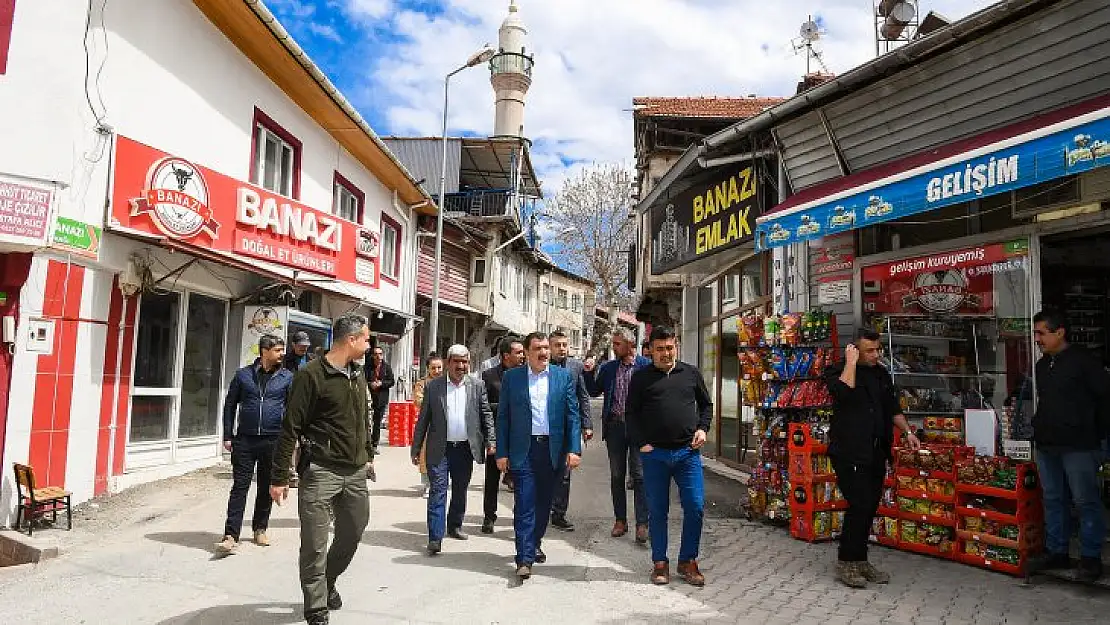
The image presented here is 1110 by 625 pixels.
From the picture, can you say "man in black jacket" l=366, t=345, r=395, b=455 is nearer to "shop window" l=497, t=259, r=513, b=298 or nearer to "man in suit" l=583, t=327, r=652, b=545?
"man in suit" l=583, t=327, r=652, b=545

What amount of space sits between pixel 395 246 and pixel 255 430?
12179 mm

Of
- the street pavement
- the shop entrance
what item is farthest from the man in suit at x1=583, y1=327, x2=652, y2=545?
the shop entrance

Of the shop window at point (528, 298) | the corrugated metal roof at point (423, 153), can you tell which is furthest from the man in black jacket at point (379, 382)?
the shop window at point (528, 298)

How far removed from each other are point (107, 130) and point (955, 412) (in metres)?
8.72

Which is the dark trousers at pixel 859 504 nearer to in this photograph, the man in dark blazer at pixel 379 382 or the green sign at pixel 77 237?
the green sign at pixel 77 237

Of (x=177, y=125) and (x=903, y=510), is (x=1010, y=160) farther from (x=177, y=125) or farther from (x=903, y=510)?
(x=177, y=125)

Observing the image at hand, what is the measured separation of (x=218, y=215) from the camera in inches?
336

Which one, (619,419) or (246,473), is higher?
(619,419)

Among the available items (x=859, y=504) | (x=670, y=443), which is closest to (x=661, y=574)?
(x=670, y=443)

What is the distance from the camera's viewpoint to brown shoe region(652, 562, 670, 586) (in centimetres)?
512

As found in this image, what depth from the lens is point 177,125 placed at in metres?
8.62

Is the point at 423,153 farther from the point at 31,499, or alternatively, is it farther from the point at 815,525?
the point at 815,525

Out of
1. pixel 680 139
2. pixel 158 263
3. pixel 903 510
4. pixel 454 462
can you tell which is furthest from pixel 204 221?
pixel 680 139

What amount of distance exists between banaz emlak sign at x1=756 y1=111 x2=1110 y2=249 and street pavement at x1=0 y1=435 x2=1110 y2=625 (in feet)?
9.25
